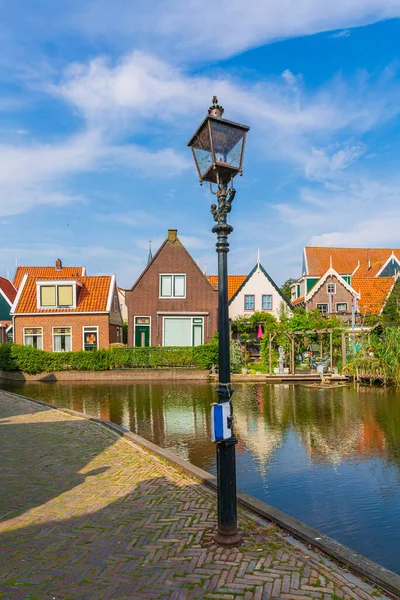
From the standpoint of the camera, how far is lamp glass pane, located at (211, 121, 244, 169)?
4.81 metres

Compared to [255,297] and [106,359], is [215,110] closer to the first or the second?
[106,359]

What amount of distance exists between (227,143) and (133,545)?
4.14 m

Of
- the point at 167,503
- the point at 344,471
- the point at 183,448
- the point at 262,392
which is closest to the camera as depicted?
the point at 167,503

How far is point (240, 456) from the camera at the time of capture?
9.05 metres

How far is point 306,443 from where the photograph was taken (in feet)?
33.1

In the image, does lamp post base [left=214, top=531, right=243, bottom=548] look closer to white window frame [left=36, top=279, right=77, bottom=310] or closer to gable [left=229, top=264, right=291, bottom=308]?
white window frame [left=36, top=279, right=77, bottom=310]

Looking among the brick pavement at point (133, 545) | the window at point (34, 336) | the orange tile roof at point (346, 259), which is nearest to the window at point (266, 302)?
the orange tile roof at point (346, 259)

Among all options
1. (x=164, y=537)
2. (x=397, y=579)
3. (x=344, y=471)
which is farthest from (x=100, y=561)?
(x=344, y=471)

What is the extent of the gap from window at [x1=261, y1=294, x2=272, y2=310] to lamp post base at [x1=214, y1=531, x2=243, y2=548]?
30.9 m

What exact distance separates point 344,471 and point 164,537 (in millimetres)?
4326

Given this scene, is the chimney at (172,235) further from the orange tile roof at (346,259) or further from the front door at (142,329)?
the orange tile roof at (346,259)

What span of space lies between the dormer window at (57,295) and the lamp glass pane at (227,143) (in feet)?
88.4

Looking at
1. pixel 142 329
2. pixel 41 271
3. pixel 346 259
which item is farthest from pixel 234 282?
pixel 41 271

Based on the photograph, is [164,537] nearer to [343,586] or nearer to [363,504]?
[343,586]
